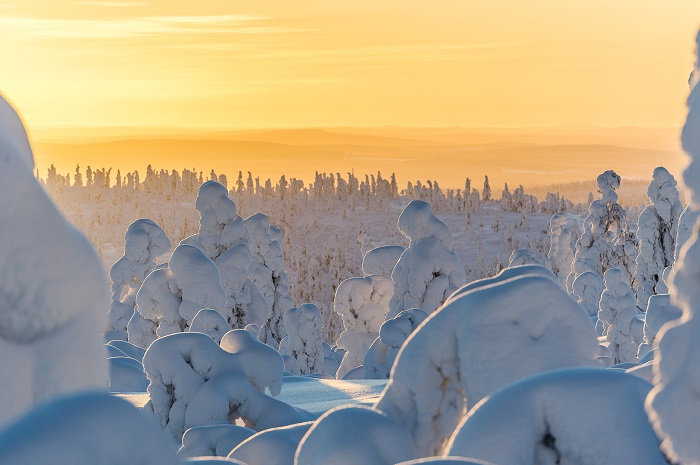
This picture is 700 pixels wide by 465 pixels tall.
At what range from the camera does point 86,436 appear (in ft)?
9.40

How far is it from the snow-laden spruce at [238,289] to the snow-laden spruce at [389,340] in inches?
227

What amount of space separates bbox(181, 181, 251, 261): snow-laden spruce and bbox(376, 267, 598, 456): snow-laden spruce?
24846mm

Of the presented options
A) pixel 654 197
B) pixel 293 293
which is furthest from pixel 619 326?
pixel 293 293

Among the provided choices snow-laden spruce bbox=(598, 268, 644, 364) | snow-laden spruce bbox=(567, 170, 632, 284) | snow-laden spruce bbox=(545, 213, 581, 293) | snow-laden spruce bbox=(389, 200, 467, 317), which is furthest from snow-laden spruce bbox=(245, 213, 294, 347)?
snow-laden spruce bbox=(545, 213, 581, 293)

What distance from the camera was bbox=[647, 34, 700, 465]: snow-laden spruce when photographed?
10.1 feet

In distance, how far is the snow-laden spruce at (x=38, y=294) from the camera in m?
5.18

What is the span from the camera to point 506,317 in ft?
18.1

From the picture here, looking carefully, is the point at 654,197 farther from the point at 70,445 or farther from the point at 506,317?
the point at 70,445

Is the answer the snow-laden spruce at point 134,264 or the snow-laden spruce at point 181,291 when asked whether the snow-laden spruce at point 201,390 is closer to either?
the snow-laden spruce at point 181,291

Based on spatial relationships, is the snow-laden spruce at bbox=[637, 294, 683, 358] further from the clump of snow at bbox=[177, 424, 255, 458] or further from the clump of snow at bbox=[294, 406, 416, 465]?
the clump of snow at bbox=[294, 406, 416, 465]

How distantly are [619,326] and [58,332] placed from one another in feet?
96.6

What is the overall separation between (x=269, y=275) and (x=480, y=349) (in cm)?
3096

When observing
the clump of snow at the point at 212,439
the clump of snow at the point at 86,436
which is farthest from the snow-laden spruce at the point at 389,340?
the clump of snow at the point at 86,436

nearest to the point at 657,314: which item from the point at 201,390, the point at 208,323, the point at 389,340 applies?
the point at 389,340
